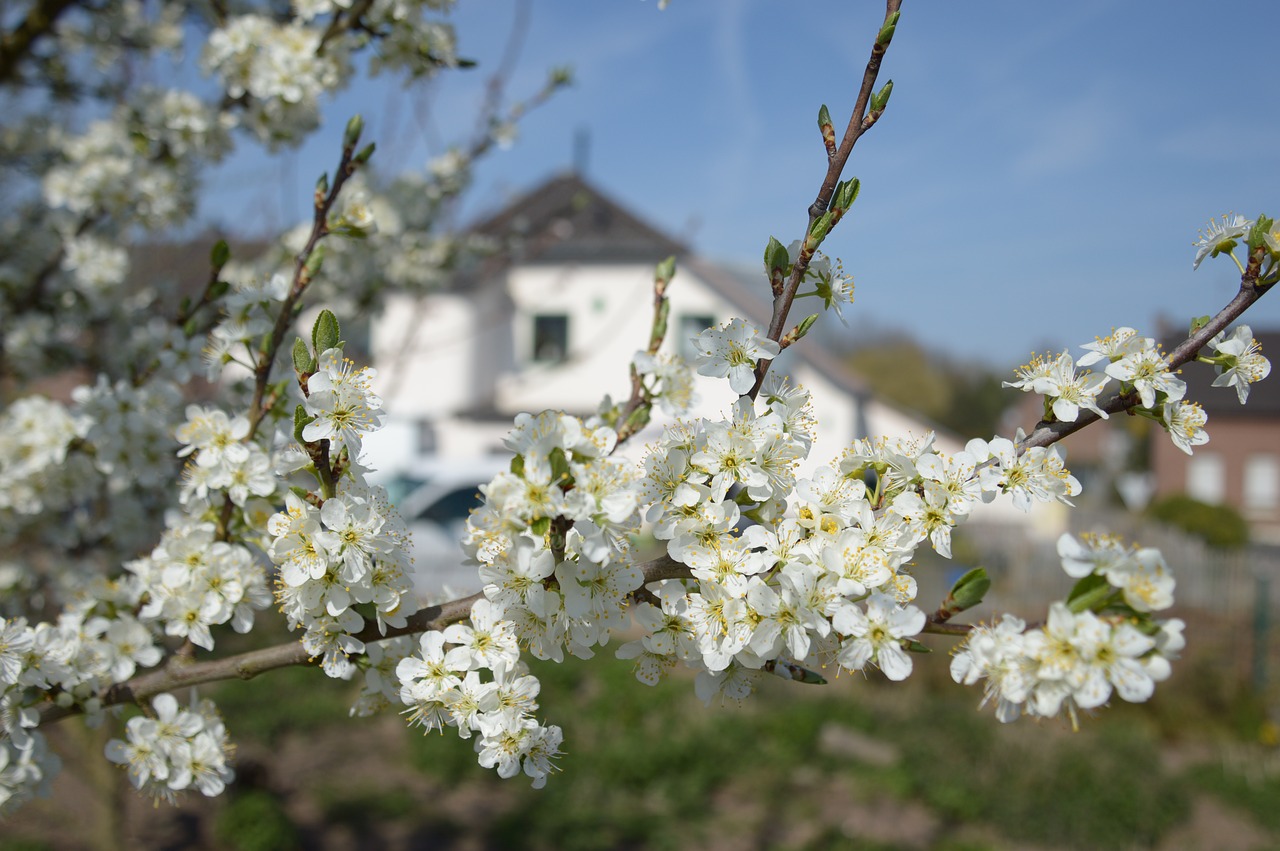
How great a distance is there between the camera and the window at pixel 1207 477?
22.0m

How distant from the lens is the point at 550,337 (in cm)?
1605

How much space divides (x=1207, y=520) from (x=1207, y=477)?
23.8 ft

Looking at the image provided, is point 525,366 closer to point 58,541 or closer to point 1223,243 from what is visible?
point 58,541

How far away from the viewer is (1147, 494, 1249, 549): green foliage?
15.8m

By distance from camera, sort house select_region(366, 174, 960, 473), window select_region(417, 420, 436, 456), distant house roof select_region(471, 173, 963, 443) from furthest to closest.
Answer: window select_region(417, 420, 436, 456)
house select_region(366, 174, 960, 473)
distant house roof select_region(471, 173, 963, 443)

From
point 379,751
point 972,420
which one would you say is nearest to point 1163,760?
point 379,751

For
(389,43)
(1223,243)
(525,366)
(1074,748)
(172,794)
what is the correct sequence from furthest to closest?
(525,366) → (1074,748) → (389,43) → (172,794) → (1223,243)

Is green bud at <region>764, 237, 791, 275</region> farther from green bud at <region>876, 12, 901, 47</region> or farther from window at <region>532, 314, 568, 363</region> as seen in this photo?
window at <region>532, 314, 568, 363</region>

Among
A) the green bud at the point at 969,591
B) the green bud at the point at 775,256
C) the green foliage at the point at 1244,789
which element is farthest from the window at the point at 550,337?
the green bud at the point at 969,591

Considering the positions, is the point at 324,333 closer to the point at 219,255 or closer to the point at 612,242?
the point at 219,255

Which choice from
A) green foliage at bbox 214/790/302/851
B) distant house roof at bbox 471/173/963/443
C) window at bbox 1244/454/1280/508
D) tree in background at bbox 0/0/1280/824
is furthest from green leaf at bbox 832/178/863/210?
window at bbox 1244/454/1280/508

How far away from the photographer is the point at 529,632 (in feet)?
3.89

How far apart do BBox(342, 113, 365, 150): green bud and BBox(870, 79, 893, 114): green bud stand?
0.97 meters

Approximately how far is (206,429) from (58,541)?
1653 millimetres
